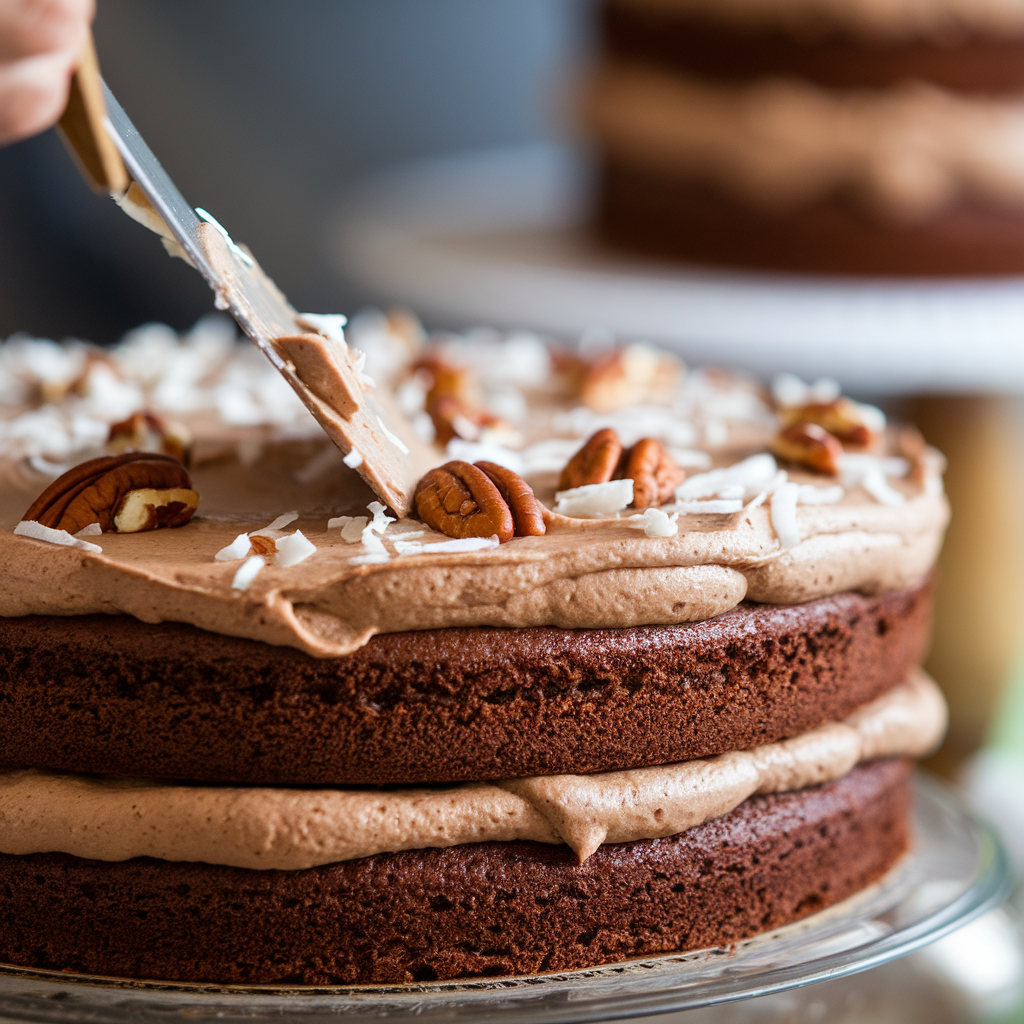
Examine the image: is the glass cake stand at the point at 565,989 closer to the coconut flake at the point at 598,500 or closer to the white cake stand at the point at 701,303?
the coconut flake at the point at 598,500

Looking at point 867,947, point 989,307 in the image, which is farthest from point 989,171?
point 867,947

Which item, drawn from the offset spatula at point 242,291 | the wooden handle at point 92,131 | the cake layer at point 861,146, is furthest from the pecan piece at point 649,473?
the cake layer at point 861,146

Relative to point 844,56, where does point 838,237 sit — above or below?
below

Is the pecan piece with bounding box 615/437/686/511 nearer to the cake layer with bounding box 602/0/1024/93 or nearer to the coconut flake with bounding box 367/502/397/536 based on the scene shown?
the coconut flake with bounding box 367/502/397/536

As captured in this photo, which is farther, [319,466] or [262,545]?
[319,466]

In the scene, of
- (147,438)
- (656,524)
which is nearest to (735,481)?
(656,524)

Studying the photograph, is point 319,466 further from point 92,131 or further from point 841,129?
point 841,129

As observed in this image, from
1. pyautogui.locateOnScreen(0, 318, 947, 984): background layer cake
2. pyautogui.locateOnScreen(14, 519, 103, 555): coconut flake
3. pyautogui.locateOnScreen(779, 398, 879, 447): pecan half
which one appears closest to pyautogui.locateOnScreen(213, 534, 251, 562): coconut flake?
pyautogui.locateOnScreen(0, 318, 947, 984): background layer cake

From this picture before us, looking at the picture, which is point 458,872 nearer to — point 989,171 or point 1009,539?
point 1009,539
